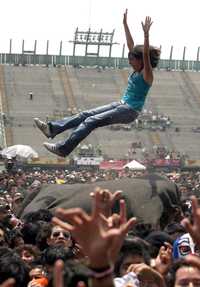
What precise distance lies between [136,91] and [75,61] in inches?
2720

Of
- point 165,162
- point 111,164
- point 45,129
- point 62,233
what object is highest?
point 45,129

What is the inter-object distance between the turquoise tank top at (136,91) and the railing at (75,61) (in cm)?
6705

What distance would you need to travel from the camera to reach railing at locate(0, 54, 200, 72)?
78.6 m

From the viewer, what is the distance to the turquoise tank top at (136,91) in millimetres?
10914

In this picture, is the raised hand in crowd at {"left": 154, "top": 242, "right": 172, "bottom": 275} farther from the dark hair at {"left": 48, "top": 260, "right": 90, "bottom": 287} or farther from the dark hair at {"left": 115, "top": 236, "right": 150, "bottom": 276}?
the dark hair at {"left": 48, "top": 260, "right": 90, "bottom": 287}

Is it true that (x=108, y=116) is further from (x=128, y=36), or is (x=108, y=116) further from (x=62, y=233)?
(x=62, y=233)

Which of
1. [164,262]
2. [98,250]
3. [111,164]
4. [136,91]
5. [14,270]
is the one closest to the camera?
[98,250]

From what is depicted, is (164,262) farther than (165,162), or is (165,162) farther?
(165,162)

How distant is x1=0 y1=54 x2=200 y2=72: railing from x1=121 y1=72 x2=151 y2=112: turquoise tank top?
6705 centimetres

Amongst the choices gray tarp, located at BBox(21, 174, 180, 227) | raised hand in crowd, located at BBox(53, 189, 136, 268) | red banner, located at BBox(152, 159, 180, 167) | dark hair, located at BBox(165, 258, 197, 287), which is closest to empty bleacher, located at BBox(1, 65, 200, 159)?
red banner, located at BBox(152, 159, 180, 167)

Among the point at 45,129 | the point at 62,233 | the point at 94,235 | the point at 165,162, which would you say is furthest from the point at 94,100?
the point at 94,235

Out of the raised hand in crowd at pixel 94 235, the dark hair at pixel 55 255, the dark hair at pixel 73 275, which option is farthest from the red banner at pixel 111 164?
the raised hand in crowd at pixel 94 235

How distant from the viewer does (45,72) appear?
73750mm

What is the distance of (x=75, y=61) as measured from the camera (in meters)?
79.7
